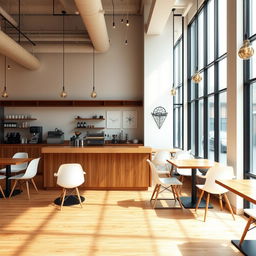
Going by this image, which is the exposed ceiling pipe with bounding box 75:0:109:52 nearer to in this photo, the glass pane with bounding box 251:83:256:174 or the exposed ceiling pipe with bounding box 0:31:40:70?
the exposed ceiling pipe with bounding box 0:31:40:70

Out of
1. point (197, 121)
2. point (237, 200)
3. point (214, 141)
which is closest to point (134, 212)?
point (237, 200)

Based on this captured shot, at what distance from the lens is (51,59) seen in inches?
360

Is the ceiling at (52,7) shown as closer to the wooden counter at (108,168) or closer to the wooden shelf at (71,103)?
the wooden shelf at (71,103)

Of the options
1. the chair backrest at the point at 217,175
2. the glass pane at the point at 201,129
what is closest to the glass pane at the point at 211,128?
the glass pane at the point at 201,129

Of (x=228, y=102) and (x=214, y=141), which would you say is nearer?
(x=228, y=102)

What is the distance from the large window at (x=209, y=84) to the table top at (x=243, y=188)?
7.19ft

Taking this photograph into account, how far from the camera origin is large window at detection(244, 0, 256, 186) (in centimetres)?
434

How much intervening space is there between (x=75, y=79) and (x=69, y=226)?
619cm

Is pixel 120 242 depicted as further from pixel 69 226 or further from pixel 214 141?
pixel 214 141

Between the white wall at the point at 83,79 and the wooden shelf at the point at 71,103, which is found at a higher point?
the white wall at the point at 83,79

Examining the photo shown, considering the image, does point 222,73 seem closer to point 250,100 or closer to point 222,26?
point 222,26

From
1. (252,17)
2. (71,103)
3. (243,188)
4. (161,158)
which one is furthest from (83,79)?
(243,188)

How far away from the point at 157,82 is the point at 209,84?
7.82ft

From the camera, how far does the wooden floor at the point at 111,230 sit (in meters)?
3.23
